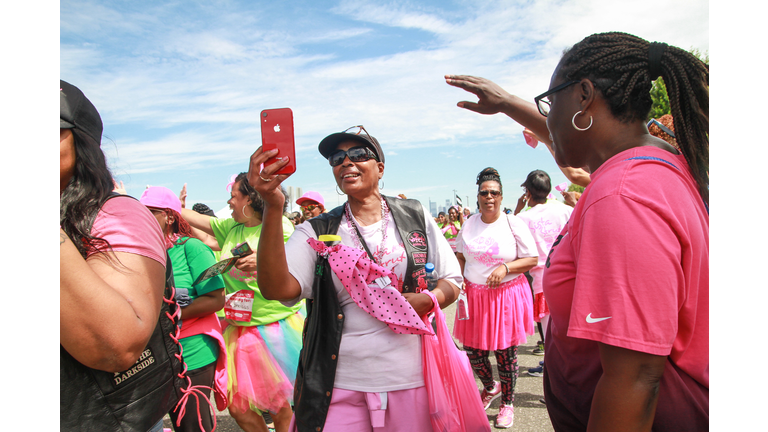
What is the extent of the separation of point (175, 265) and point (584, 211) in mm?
2927

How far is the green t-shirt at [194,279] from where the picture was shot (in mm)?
3131

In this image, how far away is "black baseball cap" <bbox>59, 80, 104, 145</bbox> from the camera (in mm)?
1294

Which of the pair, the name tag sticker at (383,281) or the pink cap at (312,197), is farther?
the pink cap at (312,197)

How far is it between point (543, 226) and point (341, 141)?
347 centimetres

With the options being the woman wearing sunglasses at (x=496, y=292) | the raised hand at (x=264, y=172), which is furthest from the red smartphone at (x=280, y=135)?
the woman wearing sunglasses at (x=496, y=292)

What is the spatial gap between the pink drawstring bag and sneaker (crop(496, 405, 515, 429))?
2250 millimetres

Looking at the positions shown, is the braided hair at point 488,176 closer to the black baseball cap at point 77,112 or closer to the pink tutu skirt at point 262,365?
the pink tutu skirt at point 262,365

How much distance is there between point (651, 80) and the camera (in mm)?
1360

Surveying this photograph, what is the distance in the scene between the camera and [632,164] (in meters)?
1.15

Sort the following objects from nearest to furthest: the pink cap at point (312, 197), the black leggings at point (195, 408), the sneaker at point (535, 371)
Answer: the black leggings at point (195, 408) → the sneaker at point (535, 371) → the pink cap at point (312, 197)

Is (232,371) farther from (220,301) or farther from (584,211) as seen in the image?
(584,211)

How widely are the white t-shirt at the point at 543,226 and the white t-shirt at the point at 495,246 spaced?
0.35m

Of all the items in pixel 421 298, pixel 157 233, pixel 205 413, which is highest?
pixel 157 233

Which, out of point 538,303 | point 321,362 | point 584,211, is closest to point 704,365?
point 584,211
